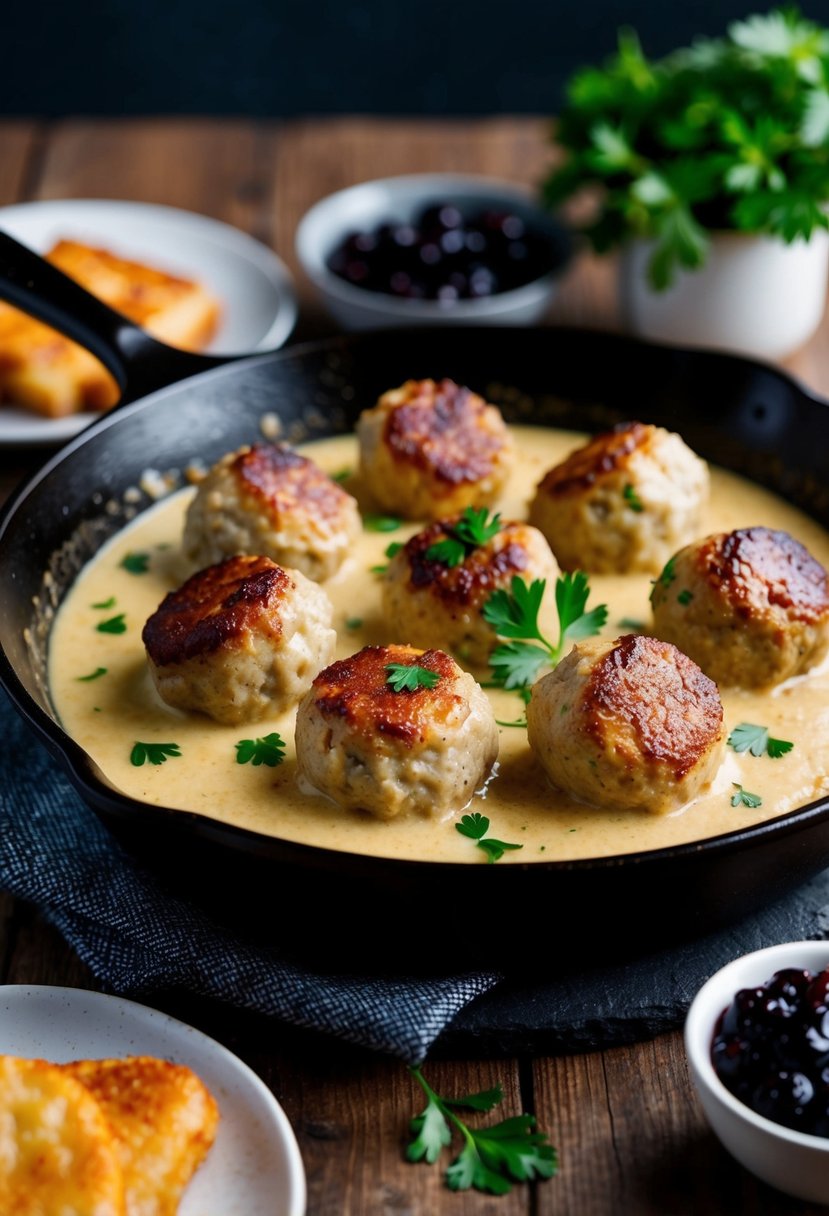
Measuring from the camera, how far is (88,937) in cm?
372

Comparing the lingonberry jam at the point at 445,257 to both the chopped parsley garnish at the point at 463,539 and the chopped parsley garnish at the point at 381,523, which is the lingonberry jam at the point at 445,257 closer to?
the chopped parsley garnish at the point at 381,523

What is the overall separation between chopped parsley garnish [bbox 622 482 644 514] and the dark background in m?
5.72

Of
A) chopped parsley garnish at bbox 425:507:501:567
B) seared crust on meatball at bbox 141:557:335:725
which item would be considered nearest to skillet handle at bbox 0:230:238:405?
seared crust on meatball at bbox 141:557:335:725

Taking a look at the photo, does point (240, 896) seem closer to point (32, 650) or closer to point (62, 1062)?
point (62, 1062)

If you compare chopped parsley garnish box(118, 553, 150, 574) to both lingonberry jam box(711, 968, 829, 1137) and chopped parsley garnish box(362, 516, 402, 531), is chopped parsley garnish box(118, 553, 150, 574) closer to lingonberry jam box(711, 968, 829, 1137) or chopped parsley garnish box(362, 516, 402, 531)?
chopped parsley garnish box(362, 516, 402, 531)

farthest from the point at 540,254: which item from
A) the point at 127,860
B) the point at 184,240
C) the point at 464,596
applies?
the point at 127,860

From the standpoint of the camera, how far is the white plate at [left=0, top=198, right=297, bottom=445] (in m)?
6.44

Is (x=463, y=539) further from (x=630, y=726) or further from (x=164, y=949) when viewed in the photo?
(x=164, y=949)

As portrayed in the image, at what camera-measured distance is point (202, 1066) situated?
3281mm

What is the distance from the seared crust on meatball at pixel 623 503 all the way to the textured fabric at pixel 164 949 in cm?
148

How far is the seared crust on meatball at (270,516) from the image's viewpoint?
4.38 meters

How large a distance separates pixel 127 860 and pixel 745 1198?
1.71 m

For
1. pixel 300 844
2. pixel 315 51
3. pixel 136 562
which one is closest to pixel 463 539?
pixel 136 562

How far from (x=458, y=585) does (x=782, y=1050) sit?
1516mm
